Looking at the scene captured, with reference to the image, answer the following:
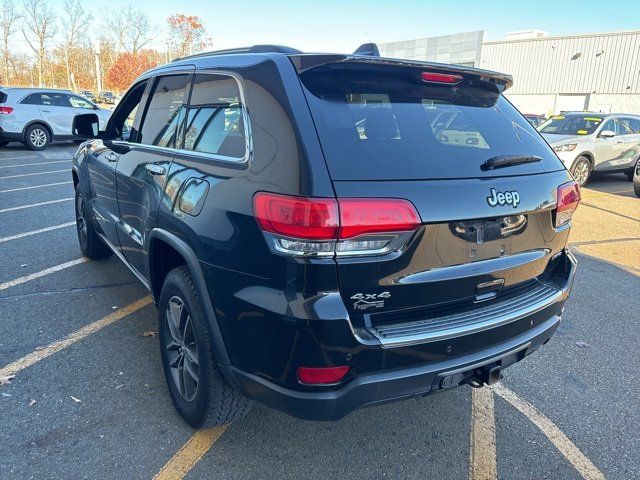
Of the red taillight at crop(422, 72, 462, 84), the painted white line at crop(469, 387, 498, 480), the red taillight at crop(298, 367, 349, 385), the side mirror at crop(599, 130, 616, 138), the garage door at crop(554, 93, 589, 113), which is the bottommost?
the painted white line at crop(469, 387, 498, 480)

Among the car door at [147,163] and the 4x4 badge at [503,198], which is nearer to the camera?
the 4x4 badge at [503,198]

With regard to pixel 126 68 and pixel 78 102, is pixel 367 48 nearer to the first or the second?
pixel 78 102

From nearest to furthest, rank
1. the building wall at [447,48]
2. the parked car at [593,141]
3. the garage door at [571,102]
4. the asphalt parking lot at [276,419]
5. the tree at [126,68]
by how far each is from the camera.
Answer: the asphalt parking lot at [276,419]
the parked car at [593,141]
the garage door at [571,102]
the building wall at [447,48]
the tree at [126,68]

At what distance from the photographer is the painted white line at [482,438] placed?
92.7 inches

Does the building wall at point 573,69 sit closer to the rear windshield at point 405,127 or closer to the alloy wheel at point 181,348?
the rear windshield at point 405,127

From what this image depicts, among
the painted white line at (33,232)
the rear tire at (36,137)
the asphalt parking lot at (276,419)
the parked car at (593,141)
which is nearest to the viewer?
the asphalt parking lot at (276,419)

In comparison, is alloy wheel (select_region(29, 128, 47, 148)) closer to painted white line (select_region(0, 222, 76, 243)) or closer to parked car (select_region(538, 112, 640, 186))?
painted white line (select_region(0, 222, 76, 243))

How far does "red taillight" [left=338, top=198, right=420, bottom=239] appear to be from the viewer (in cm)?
177

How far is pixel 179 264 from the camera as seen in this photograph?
2.68m

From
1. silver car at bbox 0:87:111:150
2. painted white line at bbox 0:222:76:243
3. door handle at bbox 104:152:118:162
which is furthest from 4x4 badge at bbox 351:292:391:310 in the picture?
silver car at bbox 0:87:111:150

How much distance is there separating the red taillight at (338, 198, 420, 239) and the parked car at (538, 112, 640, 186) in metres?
10.1

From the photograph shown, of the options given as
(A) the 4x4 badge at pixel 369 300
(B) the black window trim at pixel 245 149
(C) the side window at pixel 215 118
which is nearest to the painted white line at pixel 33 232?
(C) the side window at pixel 215 118

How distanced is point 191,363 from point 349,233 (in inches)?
50.2

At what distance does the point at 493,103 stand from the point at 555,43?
42.7m
